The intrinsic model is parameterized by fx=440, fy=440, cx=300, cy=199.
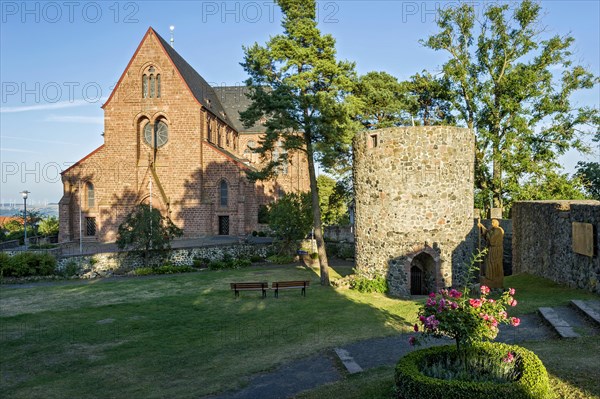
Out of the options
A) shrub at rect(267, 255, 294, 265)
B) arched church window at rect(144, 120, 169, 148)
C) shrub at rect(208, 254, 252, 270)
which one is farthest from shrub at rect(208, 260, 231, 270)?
arched church window at rect(144, 120, 169, 148)

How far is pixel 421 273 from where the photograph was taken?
64.8ft

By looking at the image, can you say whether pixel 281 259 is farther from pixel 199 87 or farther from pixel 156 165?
pixel 199 87

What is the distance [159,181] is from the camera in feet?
135

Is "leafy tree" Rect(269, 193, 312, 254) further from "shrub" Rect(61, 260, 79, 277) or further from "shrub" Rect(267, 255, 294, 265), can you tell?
"shrub" Rect(61, 260, 79, 277)

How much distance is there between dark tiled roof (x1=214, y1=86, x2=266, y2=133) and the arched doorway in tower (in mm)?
39226

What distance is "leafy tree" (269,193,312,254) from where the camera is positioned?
31156 mm

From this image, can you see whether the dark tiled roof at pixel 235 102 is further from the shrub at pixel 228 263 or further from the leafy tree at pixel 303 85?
the leafy tree at pixel 303 85

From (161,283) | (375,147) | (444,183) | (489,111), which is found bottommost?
(161,283)

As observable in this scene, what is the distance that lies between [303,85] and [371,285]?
9695mm

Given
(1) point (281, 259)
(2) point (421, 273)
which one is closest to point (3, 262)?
(1) point (281, 259)

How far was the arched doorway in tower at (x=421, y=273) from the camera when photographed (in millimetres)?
19183

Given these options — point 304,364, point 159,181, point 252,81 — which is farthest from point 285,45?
point 159,181

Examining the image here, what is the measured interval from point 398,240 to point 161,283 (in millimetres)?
12848

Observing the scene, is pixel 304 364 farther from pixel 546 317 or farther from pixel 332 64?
pixel 332 64
